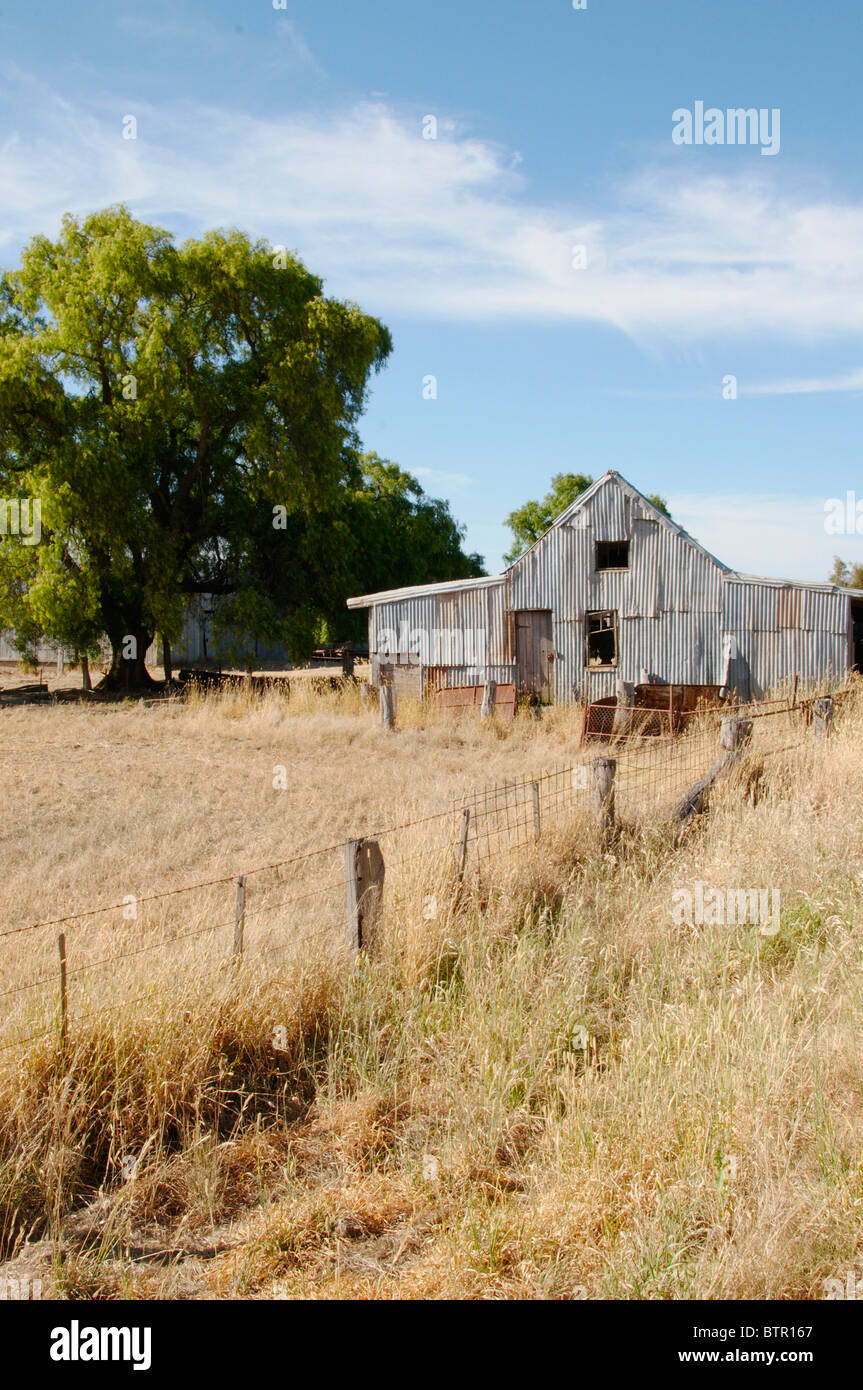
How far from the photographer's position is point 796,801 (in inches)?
299

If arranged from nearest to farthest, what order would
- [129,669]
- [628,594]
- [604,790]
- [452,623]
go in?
[604,790] < [628,594] < [452,623] < [129,669]

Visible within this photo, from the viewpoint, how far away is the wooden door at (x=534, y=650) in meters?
23.0

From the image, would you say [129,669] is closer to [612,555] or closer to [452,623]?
[452,623]

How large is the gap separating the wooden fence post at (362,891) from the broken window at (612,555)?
1820 cm

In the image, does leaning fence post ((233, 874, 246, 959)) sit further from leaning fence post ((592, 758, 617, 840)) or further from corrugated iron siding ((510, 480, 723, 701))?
corrugated iron siding ((510, 480, 723, 701))

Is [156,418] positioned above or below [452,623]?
above

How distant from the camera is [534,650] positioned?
23031 mm

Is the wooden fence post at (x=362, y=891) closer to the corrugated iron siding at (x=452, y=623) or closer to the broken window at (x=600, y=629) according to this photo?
the corrugated iron siding at (x=452, y=623)

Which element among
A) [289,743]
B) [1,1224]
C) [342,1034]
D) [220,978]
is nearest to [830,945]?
[342,1034]

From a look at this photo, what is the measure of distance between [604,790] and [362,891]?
291 cm

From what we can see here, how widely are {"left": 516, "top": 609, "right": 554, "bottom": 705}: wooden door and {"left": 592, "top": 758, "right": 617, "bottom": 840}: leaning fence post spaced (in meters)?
15.3

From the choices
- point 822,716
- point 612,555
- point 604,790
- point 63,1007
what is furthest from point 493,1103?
point 612,555

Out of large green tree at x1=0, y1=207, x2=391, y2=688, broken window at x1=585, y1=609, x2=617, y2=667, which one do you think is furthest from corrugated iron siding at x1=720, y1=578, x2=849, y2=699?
large green tree at x1=0, y1=207, x2=391, y2=688

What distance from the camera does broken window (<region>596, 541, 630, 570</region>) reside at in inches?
892
